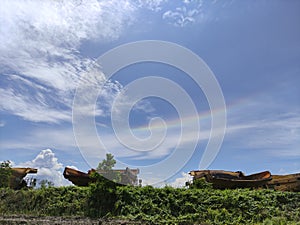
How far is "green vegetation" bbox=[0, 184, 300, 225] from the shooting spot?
8.04 meters

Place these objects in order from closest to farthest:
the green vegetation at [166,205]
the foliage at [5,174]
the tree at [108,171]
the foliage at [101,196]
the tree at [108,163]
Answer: the green vegetation at [166,205], the foliage at [101,196], the tree at [108,171], the tree at [108,163], the foliage at [5,174]

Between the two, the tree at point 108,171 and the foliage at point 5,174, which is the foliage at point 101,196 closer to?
the tree at point 108,171

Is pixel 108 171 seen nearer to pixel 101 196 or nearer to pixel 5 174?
pixel 101 196

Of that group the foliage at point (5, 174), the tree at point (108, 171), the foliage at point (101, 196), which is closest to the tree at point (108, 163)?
the tree at point (108, 171)

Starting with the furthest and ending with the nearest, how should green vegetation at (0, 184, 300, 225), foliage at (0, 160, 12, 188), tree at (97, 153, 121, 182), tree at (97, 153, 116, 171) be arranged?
1. foliage at (0, 160, 12, 188)
2. tree at (97, 153, 116, 171)
3. tree at (97, 153, 121, 182)
4. green vegetation at (0, 184, 300, 225)

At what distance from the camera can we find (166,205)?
8.64 meters

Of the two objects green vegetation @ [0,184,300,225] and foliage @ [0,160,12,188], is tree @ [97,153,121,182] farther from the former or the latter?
foliage @ [0,160,12,188]

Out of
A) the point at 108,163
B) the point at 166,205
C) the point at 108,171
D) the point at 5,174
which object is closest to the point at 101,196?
the point at 108,171

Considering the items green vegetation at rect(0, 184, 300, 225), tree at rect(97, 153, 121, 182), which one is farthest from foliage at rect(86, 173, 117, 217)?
tree at rect(97, 153, 121, 182)

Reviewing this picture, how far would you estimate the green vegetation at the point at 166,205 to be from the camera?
26.4 ft

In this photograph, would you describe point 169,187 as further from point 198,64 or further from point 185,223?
point 198,64

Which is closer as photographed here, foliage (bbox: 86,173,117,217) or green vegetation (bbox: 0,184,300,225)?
green vegetation (bbox: 0,184,300,225)

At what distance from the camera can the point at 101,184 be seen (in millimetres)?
9094

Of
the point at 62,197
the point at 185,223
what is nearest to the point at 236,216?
the point at 185,223
